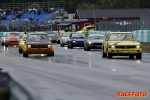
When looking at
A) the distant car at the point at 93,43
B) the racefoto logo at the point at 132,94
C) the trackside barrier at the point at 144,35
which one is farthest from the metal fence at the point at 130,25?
the racefoto logo at the point at 132,94

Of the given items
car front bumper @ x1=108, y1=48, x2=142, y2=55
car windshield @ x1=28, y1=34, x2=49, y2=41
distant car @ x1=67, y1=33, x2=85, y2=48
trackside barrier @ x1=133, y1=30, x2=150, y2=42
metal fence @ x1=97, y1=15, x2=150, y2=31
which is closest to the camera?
car front bumper @ x1=108, y1=48, x2=142, y2=55

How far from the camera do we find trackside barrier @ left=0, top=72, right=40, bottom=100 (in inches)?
262

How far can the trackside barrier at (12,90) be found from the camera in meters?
6.66

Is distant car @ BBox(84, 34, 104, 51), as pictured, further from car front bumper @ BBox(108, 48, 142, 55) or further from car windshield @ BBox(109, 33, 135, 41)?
car front bumper @ BBox(108, 48, 142, 55)

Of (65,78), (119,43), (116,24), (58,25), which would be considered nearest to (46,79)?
(65,78)

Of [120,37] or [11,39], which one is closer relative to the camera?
[120,37]

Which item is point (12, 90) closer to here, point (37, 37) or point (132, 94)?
point (132, 94)

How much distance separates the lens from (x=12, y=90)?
728 cm

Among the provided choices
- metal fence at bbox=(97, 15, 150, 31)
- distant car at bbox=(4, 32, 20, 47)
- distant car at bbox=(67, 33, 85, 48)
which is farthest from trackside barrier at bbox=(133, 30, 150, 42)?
distant car at bbox=(4, 32, 20, 47)

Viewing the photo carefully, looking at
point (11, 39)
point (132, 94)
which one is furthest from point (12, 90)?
point (11, 39)

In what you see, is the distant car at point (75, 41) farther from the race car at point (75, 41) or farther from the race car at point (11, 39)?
the race car at point (11, 39)

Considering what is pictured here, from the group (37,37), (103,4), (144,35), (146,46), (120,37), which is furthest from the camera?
(103,4)

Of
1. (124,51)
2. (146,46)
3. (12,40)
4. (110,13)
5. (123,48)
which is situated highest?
(110,13)

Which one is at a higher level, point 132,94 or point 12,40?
point 132,94
